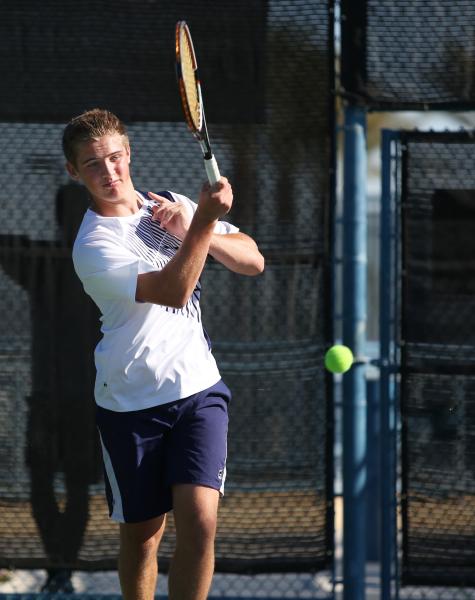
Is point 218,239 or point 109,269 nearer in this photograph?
point 109,269

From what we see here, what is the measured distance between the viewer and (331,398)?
3.96m

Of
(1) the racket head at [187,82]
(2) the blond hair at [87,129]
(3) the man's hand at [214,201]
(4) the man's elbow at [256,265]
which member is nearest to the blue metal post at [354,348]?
(4) the man's elbow at [256,265]

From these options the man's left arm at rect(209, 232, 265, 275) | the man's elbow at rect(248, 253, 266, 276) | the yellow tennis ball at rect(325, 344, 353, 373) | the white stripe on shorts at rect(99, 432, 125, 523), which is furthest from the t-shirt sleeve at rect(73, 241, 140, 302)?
the yellow tennis ball at rect(325, 344, 353, 373)

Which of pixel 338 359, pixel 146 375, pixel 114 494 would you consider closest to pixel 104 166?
pixel 146 375

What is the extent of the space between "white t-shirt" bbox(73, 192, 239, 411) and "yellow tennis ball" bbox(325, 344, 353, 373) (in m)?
0.78

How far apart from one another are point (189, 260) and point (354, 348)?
126 centimetres

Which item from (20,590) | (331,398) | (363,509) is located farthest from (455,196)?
(20,590)

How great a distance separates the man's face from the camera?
3.04 m

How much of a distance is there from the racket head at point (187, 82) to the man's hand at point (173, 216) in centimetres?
31

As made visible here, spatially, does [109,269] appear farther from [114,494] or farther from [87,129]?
[114,494]

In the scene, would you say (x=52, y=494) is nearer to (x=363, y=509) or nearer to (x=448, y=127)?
(x=363, y=509)

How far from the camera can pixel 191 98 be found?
2818 mm

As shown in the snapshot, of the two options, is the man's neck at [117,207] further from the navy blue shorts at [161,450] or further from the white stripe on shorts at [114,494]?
the white stripe on shorts at [114,494]

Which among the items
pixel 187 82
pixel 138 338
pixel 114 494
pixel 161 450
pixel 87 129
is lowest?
pixel 114 494
